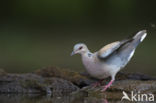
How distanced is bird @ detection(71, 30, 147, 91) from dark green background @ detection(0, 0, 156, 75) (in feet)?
6.12

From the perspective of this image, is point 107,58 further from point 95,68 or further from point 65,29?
point 65,29

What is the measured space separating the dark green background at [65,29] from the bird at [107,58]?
187 centimetres

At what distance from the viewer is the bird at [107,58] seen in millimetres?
6445

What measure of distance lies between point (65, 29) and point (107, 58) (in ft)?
20.7

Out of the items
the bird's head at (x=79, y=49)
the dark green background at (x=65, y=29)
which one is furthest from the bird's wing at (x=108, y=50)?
the dark green background at (x=65, y=29)

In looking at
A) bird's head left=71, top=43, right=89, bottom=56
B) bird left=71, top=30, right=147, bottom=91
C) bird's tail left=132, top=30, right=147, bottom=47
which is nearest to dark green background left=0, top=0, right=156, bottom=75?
bird's tail left=132, top=30, right=147, bottom=47

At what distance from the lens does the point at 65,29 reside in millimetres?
12789

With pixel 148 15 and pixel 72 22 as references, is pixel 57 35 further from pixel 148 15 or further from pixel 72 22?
pixel 148 15

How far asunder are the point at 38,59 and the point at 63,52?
844mm

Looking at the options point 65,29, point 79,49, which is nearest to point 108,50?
point 79,49

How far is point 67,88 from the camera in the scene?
6566 mm

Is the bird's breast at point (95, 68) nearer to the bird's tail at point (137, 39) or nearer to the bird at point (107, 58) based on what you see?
the bird at point (107, 58)

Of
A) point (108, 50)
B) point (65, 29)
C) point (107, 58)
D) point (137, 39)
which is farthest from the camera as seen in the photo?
point (65, 29)

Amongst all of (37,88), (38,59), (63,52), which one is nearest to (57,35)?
(63,52)
